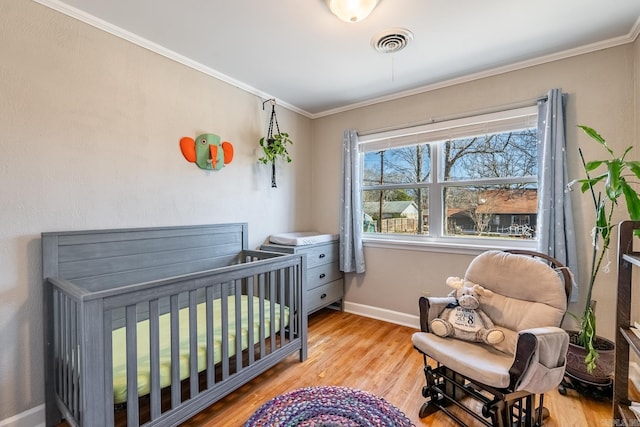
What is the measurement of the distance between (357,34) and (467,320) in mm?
1944

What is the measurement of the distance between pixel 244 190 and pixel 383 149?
1.50m

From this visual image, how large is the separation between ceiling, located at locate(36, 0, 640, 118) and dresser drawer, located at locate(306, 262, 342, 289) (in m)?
1.81

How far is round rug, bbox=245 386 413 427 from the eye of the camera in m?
1.53

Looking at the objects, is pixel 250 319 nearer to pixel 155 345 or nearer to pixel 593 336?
pixel 155 345

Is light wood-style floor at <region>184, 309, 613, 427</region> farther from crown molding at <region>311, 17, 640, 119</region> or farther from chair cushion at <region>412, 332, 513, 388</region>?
crown molding at <region>311, 17, 640, 119</region>

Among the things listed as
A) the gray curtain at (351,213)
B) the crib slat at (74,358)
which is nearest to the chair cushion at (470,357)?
the gray curtain at (351,213)

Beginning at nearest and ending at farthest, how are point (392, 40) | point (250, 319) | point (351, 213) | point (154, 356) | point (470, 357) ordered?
point (154, 356)
point (470, 357)
point (250, 319)
point (392, 40)
point (351, 213)

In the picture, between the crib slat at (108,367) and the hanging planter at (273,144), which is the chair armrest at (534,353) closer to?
the crib slat at (108,367)

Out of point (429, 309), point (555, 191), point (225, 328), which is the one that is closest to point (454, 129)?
point (555, 191)

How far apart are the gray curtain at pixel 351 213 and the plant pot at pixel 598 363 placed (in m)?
1.74

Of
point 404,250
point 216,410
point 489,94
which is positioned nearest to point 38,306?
point 216,410

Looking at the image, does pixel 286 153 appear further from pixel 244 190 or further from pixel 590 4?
pixel 590 4

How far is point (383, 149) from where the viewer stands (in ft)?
9.95

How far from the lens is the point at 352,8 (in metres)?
1.58
